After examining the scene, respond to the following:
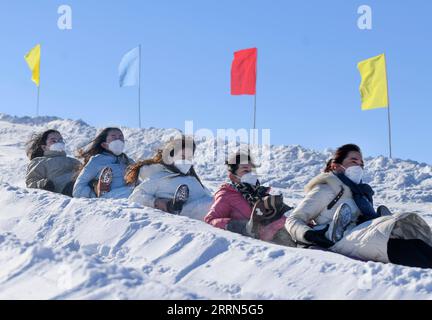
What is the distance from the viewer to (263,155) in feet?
70.8

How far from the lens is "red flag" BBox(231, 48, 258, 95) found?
19891mm

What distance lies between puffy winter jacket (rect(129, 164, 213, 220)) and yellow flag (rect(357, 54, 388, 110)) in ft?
41.2

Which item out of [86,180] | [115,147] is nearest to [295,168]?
[115,147]

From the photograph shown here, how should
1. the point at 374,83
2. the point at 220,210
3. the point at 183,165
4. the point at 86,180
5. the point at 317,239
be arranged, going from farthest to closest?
1. the point at 374,83
2. the point at 86,180
3. the point at 183,165
4. the point at 220,210
5. the point at 317,239

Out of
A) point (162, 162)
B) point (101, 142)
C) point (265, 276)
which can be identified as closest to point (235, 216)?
point (162, 162)

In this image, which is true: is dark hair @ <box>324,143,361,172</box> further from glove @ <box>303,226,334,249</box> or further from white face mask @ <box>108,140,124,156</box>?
white face mask @ <box>108,140,124,156</box>

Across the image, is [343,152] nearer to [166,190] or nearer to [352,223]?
[352,223]

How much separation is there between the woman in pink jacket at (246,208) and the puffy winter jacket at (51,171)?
244 centimetres

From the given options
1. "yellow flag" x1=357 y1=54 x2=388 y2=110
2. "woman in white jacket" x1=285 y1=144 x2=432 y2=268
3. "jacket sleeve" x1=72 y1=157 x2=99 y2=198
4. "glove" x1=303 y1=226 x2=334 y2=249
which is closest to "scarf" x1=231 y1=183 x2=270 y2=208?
"woman in white jacket" x1=285 y1=144 x2=432 y2=268

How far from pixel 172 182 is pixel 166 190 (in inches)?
3.9

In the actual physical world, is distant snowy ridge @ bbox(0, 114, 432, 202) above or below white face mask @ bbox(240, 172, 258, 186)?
below

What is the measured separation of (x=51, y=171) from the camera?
281 inches
